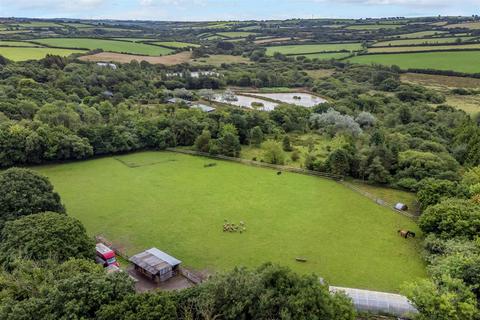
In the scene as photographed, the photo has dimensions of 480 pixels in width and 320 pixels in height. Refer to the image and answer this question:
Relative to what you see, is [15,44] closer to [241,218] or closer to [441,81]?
[241,218]

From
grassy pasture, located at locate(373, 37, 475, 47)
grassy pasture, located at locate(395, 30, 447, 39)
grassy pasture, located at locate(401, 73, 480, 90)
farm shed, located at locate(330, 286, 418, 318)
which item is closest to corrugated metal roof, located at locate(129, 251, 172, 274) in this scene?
farm shed, located at locate(330, 286, 418, 318)

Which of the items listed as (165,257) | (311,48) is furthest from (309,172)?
(311,48)

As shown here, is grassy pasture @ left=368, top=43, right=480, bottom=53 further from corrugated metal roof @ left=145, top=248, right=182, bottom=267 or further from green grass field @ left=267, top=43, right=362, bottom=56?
corrugated metal roof @ left=145, top=248, right=182, bottom=267

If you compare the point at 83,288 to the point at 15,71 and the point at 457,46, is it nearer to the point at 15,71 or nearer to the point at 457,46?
the point at 15,71

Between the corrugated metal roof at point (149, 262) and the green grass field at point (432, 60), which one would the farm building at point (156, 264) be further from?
the green grass field at point (432, 60)

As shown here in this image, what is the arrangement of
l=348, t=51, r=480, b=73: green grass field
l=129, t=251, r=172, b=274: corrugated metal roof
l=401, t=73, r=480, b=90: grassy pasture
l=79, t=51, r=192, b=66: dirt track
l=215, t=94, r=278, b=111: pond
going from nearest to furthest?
1. l=129, t=251, r=172, b=274: corrugated metal roof
2. l=215, t=94, r=278, b=111: pond
3. l=401, t=73, r=480, b=90: grassy pasture
4. l=348, t=51, r=480, b=73: green grass field
5. l=79, t=51, r=192, b=66: dirt track

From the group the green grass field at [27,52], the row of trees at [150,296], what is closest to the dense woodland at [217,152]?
the row of trees at [150,296]

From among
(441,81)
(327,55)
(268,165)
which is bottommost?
(268,165)
